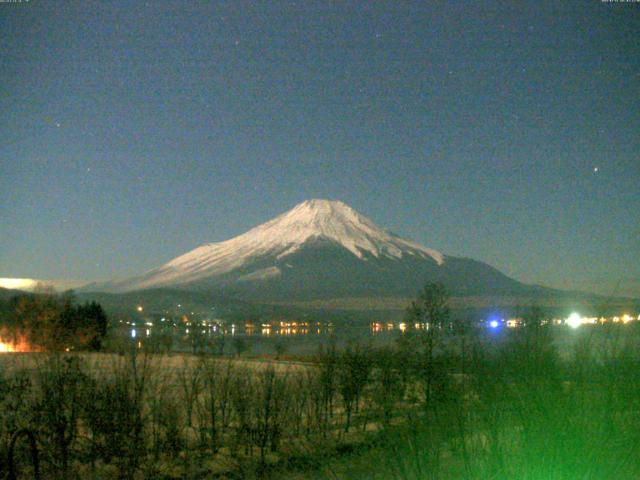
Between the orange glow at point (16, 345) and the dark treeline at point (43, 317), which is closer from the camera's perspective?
the dark treeline at point (43, 317)

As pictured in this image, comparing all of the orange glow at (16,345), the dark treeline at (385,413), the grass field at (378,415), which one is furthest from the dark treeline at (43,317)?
the grass field at (378,415)

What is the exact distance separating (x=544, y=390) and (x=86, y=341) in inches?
932

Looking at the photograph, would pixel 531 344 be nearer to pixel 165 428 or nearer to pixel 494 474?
pixel 494 474

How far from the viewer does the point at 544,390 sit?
4375mm

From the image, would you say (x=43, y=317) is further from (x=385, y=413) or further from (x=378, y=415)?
(x=385, y=413)

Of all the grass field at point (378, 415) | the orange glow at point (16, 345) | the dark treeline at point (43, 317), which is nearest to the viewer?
the grass field at point (378, 415)

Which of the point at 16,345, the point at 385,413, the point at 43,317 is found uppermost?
the point at 43,317

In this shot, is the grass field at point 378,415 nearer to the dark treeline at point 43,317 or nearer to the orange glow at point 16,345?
the dark treeline at point 43,317

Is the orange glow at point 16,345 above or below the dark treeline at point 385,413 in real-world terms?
below

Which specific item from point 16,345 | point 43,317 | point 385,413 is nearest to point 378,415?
point 385,413

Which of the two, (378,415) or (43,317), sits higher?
(43,317)

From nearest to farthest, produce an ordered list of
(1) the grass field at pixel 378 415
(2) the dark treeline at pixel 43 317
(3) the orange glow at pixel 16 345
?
(1) the grass field at pixel 378 415 < (2) the dark treeline at pixel 43 317 < (3) the orange glow at pixel 16 345

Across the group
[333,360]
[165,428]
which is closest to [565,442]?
[165,428]

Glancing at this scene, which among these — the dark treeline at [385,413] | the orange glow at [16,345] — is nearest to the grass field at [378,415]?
the dark treeline at [385,413]
